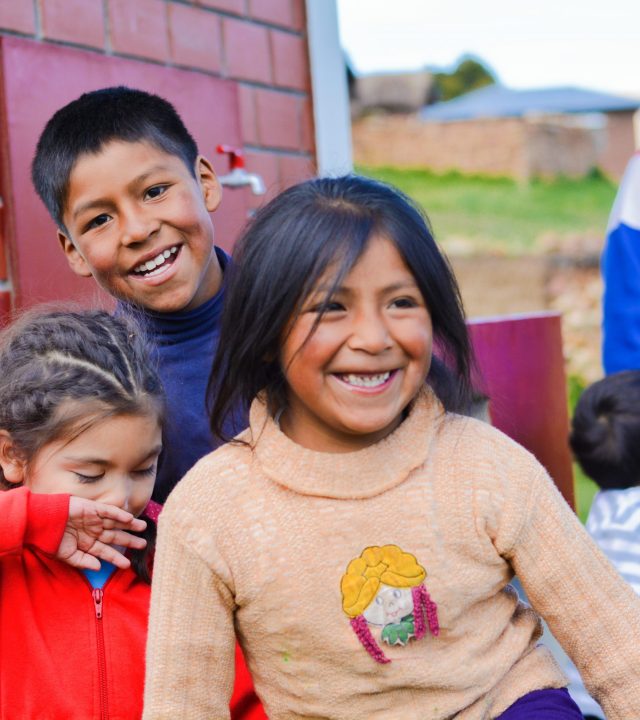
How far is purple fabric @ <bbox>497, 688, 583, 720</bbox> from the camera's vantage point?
189 centimetres

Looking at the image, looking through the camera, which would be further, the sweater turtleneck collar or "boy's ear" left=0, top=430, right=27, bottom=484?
"boy's ear" left=0, top=430, right=27, bottom=484

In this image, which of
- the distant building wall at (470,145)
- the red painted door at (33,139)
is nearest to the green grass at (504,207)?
the distant building wall at (470,145)

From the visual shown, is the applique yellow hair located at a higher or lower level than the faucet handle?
lower

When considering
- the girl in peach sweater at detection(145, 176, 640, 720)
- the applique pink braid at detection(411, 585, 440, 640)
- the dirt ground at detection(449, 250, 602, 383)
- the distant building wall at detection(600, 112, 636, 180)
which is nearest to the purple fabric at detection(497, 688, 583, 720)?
the girl in peach sweater at detection(145, 176, 640, 720)

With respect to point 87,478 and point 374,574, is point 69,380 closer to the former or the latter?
point 87,478

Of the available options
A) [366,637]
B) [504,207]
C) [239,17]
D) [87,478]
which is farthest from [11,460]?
[504,207]

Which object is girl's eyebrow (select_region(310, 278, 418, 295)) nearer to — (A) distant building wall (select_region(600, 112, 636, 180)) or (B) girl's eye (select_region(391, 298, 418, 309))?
(B) girl's eye (select_region(391, 298, 418, 309))

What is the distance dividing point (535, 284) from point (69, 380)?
32.9ft

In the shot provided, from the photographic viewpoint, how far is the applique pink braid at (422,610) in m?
1.85

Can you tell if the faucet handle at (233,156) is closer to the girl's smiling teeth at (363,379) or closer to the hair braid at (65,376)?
the hair braid at (65,376)

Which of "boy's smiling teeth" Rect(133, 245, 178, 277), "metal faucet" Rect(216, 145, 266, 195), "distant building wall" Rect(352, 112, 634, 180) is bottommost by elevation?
"boy's smiling teeth" Rect(133, 245, 178, 277)

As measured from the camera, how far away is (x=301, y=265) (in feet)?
6.05

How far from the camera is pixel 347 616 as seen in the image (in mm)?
1855

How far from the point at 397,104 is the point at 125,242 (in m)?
22.4
